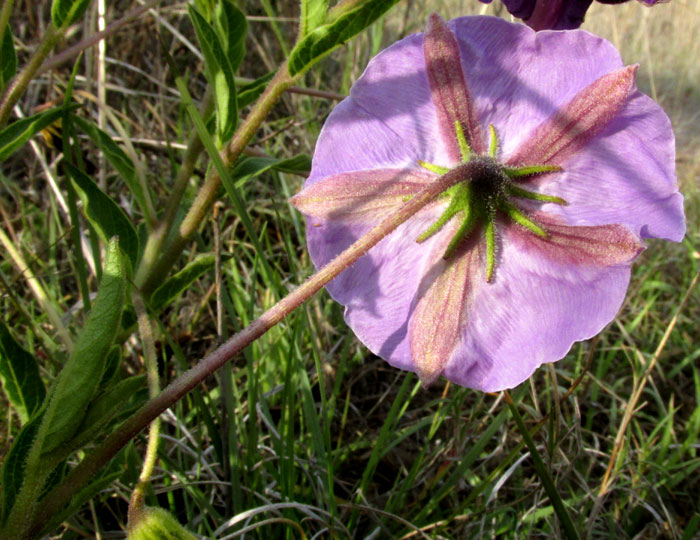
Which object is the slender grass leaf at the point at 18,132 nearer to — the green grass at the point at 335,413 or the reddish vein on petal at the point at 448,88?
the green grass at the point at 335,413

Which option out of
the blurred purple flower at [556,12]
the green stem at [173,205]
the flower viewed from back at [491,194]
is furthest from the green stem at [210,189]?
the blurred purple flower at [556,12]

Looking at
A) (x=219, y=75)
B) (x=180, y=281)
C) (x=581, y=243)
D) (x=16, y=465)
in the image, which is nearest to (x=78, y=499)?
(x=16, y=465)

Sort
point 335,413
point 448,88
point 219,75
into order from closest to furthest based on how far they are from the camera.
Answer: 1. point 448,88
2. point 219,75
3. point 335,413

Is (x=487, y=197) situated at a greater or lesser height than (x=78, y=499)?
greater

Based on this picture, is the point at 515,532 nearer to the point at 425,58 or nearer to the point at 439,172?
the point at 439,172

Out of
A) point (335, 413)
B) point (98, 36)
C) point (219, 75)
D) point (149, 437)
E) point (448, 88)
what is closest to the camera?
point (149, 437)

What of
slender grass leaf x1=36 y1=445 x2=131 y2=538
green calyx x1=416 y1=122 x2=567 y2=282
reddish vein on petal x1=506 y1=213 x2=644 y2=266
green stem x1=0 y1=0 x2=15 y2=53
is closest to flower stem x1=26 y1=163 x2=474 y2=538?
slender grass leaf x1=36 y1=445 x2=131 y2=538

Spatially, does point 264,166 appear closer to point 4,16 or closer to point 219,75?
point 219,75
